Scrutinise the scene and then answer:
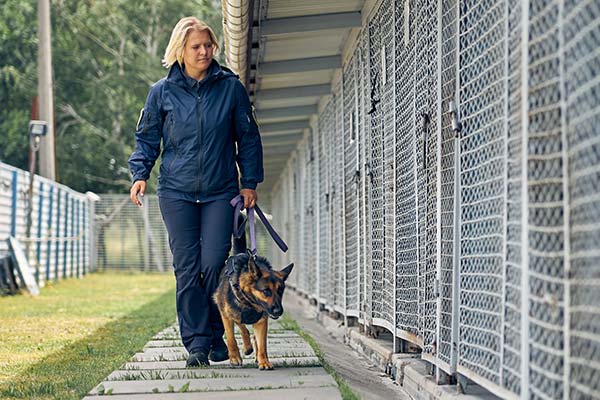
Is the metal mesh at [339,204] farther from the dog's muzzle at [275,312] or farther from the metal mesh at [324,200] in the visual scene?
the dog's muzzle at [275,312]

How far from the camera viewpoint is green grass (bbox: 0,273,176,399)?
18.3 ft

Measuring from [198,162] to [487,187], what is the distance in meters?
2.20

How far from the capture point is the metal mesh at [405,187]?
5.76m

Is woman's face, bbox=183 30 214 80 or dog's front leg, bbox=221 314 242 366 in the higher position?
woman's face, bbox=183 30 214 80

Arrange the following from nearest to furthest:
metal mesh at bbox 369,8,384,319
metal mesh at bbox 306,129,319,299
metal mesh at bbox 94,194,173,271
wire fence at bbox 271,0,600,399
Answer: wire fence at bbox 271,0,600,399 < metal mesh at bbox 369,8,384,319 < metal mesh at bbox 306,129,319,299 < metal mesh at bbox 94,194,173,271

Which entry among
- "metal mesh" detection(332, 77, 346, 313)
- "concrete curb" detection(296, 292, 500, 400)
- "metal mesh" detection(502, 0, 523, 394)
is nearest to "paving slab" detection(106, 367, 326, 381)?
"concrete curb" detection(296, 292, 500, 400)

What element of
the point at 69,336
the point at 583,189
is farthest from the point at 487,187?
the point at 69,336

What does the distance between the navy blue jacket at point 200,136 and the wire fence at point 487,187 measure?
93 centimetres

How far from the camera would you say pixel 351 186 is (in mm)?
8789

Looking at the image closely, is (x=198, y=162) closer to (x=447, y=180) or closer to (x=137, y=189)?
(x=137, y=189)

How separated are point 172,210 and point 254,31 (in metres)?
2.12

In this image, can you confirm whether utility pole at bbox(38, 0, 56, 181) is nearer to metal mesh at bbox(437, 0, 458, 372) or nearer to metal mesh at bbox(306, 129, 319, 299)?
metal mesh at bbox(306, 129, 319, 299)

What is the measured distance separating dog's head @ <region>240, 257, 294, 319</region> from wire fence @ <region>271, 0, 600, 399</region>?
736mm

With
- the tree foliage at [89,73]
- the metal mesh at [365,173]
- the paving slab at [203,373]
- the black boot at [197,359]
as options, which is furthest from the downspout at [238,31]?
the tree foliage at [89,73]
